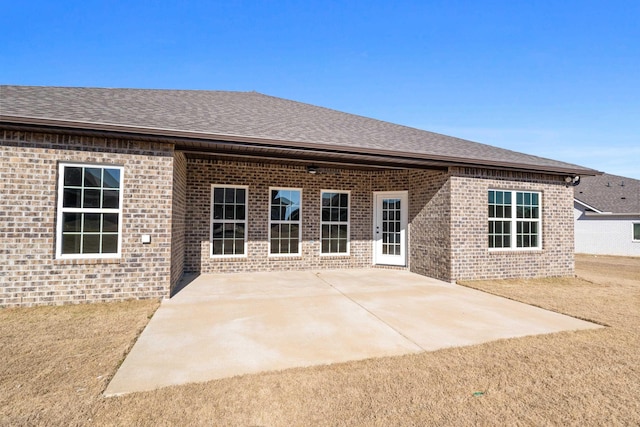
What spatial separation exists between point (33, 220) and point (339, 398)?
20.5 ft

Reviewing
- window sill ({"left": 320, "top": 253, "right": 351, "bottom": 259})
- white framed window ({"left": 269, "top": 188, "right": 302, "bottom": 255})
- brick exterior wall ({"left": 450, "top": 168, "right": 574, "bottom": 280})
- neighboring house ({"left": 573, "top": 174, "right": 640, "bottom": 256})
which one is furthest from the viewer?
neighboring house ({"left": 573, "top": 174, "right": 640, "bottom": 256})

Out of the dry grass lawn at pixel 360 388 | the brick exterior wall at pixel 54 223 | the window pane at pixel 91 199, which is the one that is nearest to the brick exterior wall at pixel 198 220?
the brick exterior wall at pixel 54 223

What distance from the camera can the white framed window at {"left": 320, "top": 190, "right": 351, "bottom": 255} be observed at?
1039 centimetres

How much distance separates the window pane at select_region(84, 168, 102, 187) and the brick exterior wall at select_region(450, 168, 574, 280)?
821 cm

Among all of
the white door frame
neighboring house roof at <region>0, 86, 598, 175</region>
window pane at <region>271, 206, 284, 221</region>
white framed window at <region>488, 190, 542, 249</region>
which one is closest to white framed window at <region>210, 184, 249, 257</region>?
window pane at <region>271, 206, 284, 221</region>

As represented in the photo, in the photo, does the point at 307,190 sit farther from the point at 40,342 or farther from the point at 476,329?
the point at 40,342

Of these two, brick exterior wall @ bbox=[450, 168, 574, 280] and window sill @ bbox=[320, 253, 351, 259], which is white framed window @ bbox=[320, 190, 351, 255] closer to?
window sill @ bbox=[320, 253, 351, 259]

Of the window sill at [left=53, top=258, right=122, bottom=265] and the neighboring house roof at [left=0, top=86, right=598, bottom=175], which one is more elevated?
the neighboring house roof at [left=0, top=86, right=598, bottom=175]

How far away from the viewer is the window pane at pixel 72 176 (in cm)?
593

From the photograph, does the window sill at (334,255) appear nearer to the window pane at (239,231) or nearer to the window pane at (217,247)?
the window pane at (239,231)

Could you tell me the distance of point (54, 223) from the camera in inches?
228

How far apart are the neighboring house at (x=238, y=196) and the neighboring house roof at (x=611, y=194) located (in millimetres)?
14790

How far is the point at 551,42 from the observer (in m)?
9.59

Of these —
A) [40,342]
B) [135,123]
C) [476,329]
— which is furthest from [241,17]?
[476,329]
